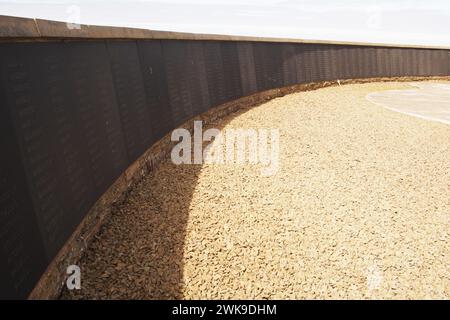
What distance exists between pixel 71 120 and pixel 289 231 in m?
3.54

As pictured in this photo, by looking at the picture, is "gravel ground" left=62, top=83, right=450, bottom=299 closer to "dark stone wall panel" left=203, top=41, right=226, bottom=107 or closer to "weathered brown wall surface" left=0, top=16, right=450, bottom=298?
"weathered brown wall surface" left=0, top=16, right=450, bottom=298

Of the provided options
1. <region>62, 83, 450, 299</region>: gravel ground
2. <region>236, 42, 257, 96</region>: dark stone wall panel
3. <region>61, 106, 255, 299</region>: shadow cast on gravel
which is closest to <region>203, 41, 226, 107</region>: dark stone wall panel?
<region>236, 42, 257, 96</region>: dark stone wall panel

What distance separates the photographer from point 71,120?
4.50 metres

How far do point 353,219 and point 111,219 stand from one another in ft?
12.9

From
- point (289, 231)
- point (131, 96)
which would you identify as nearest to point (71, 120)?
point (131, 96)

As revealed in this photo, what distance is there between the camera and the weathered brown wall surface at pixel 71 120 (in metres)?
3.28

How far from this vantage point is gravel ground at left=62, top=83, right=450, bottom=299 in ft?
15.4

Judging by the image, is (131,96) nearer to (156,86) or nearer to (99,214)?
(156,86)

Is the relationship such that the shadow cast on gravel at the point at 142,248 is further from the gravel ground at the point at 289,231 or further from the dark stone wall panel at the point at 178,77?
the dark stone wall panel at the point at 178,77

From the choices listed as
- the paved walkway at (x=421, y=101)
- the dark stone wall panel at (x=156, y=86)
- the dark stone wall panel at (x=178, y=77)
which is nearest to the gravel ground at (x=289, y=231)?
the dark stone wall panel at (x=156, y=86)

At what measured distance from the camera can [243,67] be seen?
42.4 ft

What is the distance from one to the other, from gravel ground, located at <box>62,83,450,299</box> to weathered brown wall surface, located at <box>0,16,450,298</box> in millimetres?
832
